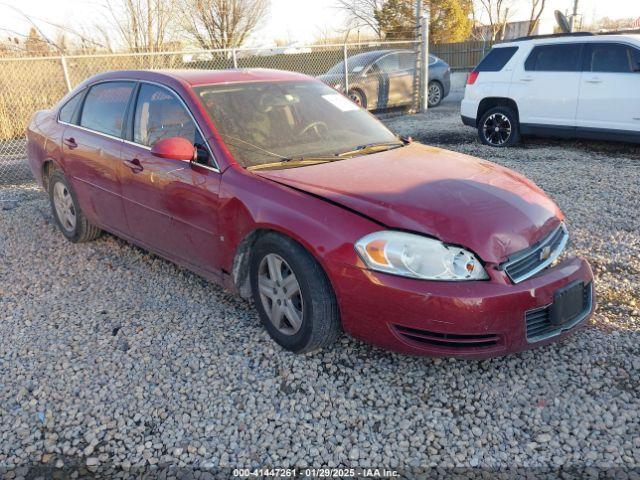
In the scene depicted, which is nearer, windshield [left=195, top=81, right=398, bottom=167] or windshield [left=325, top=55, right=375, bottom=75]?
windshield [left=195, top=81, right=398, bottom=167]

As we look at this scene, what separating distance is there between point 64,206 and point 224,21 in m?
23.4

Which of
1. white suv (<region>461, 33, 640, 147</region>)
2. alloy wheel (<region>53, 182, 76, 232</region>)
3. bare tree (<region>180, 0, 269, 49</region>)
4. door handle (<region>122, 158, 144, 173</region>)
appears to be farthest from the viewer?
bare tree (<region>180, 0, 269, 49</region>)

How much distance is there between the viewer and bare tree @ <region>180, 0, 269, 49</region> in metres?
24.4

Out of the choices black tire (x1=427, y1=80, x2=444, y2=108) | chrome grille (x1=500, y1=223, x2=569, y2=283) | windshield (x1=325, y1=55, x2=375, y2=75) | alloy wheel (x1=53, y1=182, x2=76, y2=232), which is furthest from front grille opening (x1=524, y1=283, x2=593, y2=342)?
black tire (x1=427, y1=80, x2=444, y2=108)

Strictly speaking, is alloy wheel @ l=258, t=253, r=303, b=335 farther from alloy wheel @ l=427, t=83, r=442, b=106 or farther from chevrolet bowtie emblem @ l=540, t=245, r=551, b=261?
alloy wheel @ l=427, t=83, r=442, b=106

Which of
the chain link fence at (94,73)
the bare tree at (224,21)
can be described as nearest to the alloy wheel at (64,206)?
the chain link fence at (94,73)

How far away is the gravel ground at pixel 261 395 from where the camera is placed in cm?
246

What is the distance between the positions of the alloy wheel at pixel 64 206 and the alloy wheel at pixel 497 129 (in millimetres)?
6965

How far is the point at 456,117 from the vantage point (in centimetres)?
1317

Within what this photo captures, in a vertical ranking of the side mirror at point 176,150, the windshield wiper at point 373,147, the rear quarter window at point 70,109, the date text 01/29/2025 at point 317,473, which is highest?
the rear quarter window at point 70,109

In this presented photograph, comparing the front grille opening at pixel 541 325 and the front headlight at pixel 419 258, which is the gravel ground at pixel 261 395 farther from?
the front headlight at pixel 419 258

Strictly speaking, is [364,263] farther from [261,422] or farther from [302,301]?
[261,422]

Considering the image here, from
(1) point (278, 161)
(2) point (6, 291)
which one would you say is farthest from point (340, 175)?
(2) point (6, 291)

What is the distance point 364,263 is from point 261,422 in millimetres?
954
